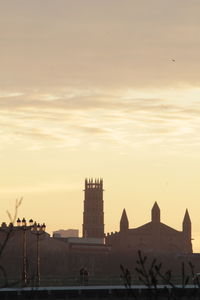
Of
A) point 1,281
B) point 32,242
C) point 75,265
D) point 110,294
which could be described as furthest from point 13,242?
point 110,294

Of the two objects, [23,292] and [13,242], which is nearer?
[23,292]

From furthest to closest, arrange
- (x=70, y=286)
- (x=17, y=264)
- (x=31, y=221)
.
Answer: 1. (x=17, y=264)
2. (x=70, y=286)
3. (x=31, y=221)

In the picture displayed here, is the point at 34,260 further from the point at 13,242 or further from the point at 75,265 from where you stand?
the point at 75,265

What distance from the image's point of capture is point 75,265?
19538cm

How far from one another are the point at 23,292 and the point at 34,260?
117 m

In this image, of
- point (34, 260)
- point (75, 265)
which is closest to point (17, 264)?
point (34, 260)

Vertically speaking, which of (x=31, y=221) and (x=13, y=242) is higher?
(x=13, y=242)

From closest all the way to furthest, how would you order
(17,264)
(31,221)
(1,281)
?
1. (31,221)
2. (1,281)
3. (17,264)

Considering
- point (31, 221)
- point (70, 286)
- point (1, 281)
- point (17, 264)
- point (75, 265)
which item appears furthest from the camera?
point (75, 265)

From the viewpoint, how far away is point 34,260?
177125mm

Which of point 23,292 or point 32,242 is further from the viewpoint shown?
point 32,242

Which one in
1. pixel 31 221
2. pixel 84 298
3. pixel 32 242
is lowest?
pixel 84 298

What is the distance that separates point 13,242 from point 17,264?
748 centimetres

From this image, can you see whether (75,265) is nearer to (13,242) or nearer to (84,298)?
(13,242)
